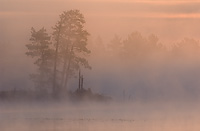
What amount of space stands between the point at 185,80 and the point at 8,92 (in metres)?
22.4

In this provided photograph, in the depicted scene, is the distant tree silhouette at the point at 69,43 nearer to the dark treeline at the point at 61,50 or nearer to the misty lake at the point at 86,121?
the dark treeline at the point at 61,50

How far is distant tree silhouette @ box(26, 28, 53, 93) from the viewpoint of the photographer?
79519 millimetres

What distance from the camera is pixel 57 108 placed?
7044cm

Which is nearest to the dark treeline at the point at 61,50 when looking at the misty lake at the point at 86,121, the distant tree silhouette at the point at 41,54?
the distant tree silhouette at the point at 41,54

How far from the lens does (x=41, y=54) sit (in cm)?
8144

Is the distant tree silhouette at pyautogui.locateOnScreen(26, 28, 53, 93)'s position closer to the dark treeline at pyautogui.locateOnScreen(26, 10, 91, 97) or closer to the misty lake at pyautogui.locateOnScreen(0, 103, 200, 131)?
the dark treeline at pyautogui.locateOnScreen(26, 10, 91, 97)

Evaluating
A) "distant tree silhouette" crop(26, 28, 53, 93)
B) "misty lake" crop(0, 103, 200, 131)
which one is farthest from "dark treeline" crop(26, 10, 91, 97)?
"misty lake" crop(0, 103, 200, 131)

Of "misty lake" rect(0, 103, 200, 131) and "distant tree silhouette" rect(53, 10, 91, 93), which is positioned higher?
"distant tree silhouette" rect(53, 10, 91, 93)

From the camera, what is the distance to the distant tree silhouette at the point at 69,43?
80312 millimetres

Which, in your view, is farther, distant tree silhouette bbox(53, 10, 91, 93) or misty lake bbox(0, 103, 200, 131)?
distant tree silhouette bbox(53, 10, 91, 93)

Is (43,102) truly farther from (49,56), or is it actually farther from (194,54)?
(194,54)

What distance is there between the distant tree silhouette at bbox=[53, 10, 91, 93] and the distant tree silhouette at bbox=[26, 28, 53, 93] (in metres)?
0.72

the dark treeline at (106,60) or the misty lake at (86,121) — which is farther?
the dark treeline at (106,60)

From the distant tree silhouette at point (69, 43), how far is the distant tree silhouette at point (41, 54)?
0.72m
